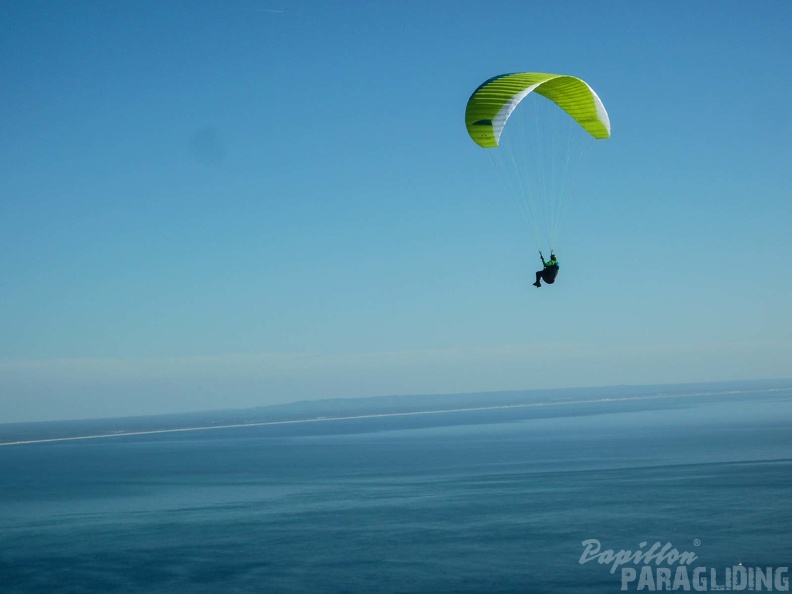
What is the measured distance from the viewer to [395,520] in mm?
36531

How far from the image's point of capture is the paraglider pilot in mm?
21719

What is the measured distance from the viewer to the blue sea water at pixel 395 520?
1060 inches

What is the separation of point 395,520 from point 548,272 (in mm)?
18680

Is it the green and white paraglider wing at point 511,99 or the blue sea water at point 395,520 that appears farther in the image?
the blue sea water at point 395,520

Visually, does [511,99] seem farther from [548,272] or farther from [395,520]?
[395,520]

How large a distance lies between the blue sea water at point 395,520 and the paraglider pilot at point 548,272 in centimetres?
951

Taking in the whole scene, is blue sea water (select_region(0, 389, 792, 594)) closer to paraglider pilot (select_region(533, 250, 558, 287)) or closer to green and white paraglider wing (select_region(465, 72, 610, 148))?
paraglider pilot (select_region(533, 250, 558, 287))

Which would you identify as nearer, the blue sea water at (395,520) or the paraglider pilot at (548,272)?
the paraglider pilot at (548,272)

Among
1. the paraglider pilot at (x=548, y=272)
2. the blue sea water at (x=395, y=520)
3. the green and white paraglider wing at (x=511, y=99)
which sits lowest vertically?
the blue sea water at (x=395, y=520)

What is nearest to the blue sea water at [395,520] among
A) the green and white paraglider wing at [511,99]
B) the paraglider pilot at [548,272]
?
the paraglider pilot at [548,272]

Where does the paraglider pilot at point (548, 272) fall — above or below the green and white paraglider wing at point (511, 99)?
below

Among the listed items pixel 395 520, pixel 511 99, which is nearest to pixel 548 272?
pixel 511 99

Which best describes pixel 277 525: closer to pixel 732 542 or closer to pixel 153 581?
pixel 153 581

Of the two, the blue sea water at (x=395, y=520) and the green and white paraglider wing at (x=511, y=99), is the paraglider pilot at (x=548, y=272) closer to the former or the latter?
the green and white paraglider wing at (x=511, y=99)
